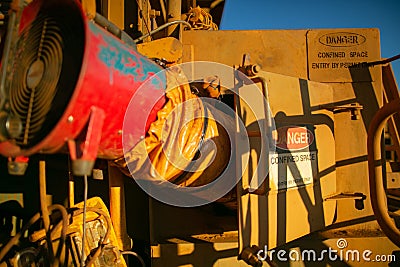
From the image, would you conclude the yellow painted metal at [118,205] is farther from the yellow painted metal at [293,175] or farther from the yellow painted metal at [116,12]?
the yellow painted metal at [116,12]

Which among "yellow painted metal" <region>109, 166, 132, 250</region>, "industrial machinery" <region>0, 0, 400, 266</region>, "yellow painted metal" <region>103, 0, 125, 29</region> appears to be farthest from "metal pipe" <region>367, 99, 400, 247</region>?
"yellow painted metal" <region>103, 0, 125, 29</region>

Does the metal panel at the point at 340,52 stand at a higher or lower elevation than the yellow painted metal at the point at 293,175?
higher

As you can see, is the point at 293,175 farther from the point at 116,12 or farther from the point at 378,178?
the point at 116,12

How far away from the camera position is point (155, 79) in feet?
3.93

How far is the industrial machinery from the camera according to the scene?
92 centimetres

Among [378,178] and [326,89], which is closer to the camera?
[378,178]

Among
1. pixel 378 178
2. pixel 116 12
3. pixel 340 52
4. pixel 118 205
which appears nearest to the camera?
pixel 378 178

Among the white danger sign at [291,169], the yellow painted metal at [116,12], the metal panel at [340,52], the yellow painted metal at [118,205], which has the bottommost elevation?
the yellow painted metal at [118,205]

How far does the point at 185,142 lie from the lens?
52.6 inches

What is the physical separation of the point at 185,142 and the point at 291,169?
584mm

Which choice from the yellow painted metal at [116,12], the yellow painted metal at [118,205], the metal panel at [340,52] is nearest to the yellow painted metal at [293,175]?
the metal panel at [340,52]

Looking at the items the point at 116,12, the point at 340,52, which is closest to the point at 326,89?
the point at 340,52

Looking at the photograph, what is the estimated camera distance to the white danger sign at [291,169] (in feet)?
5.08

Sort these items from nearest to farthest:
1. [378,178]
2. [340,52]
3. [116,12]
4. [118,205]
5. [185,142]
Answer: [185,142]
[378,178]
[118,205]
[116,12]
[340,52]
